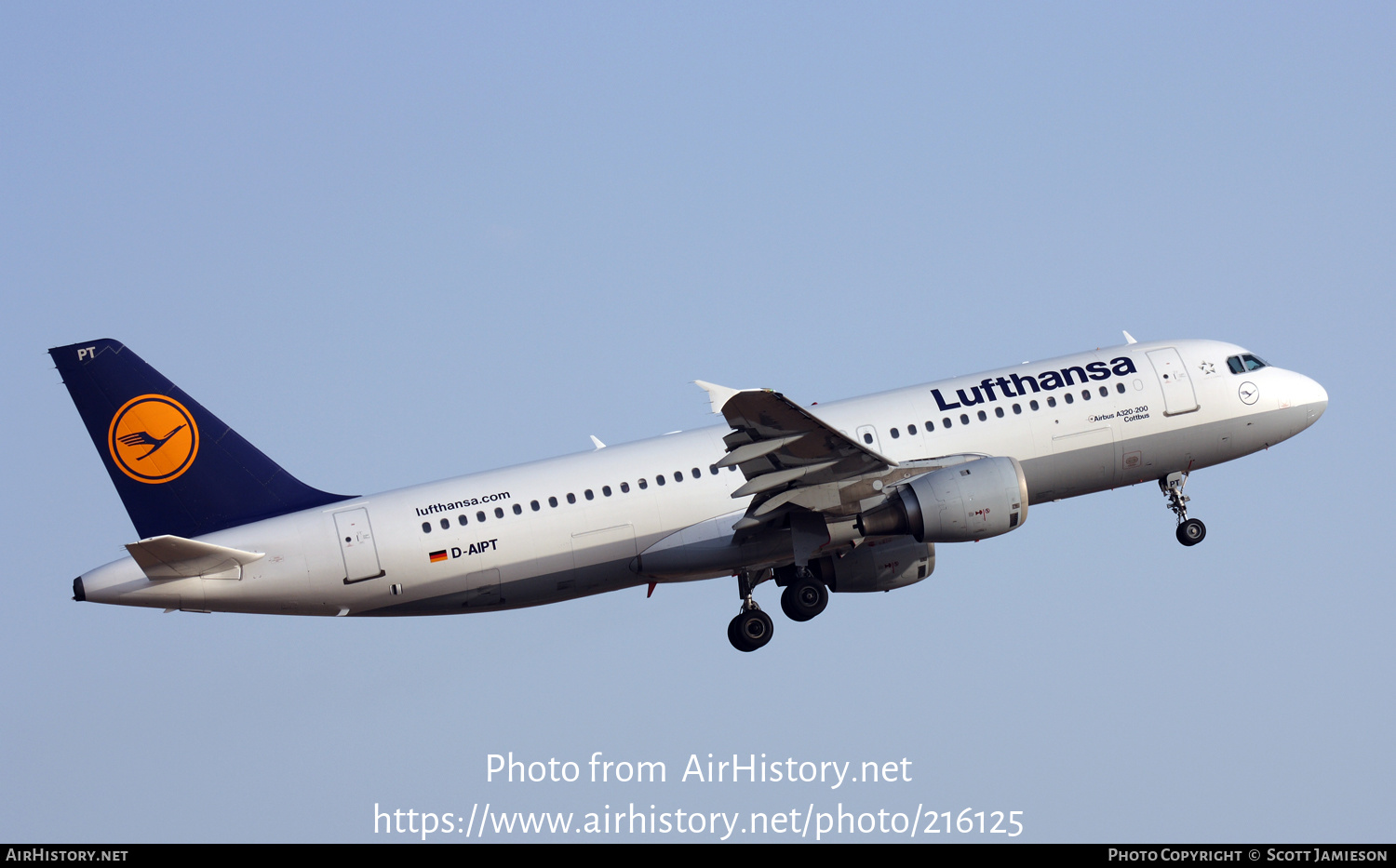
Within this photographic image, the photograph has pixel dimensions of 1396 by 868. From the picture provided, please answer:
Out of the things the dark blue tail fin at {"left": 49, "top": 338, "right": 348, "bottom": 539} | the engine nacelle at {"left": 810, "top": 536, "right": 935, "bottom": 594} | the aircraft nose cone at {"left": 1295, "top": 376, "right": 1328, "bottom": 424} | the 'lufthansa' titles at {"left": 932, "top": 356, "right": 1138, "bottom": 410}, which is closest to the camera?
the dark blue tail fin at {"left": 49, "top": 338, "right": 348, "bottom": 539}

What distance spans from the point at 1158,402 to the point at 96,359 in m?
26.1

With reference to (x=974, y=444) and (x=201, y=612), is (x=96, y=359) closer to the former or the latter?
(x=201, y=612)

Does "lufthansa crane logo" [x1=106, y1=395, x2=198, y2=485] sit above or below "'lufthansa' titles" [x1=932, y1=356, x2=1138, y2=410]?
below

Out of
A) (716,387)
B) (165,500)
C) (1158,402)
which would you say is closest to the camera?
(716,387)

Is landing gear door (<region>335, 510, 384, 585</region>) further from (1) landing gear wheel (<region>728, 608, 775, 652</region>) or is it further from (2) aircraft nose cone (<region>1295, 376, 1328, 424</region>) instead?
(2) aircraft nose cone (<region>1295, 376, 1328, 424</region>)

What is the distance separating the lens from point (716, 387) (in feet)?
106

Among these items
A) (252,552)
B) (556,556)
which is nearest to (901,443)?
(556,556)

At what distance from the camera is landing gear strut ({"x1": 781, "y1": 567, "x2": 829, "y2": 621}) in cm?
3731

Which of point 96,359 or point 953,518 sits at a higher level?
point 96,359

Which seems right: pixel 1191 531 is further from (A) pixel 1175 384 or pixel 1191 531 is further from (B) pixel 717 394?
(B) pixel 717 394

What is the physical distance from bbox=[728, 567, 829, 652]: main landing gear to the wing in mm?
2975

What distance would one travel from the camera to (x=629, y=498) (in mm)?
35000

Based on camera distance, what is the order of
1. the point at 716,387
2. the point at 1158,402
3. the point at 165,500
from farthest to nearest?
1. the point at 1158,402
2. the point at 165,500
3. the point at 716,387

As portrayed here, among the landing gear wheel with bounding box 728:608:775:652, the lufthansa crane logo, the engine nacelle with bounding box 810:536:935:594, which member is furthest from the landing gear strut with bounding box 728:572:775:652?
the lufthansa crane logo
